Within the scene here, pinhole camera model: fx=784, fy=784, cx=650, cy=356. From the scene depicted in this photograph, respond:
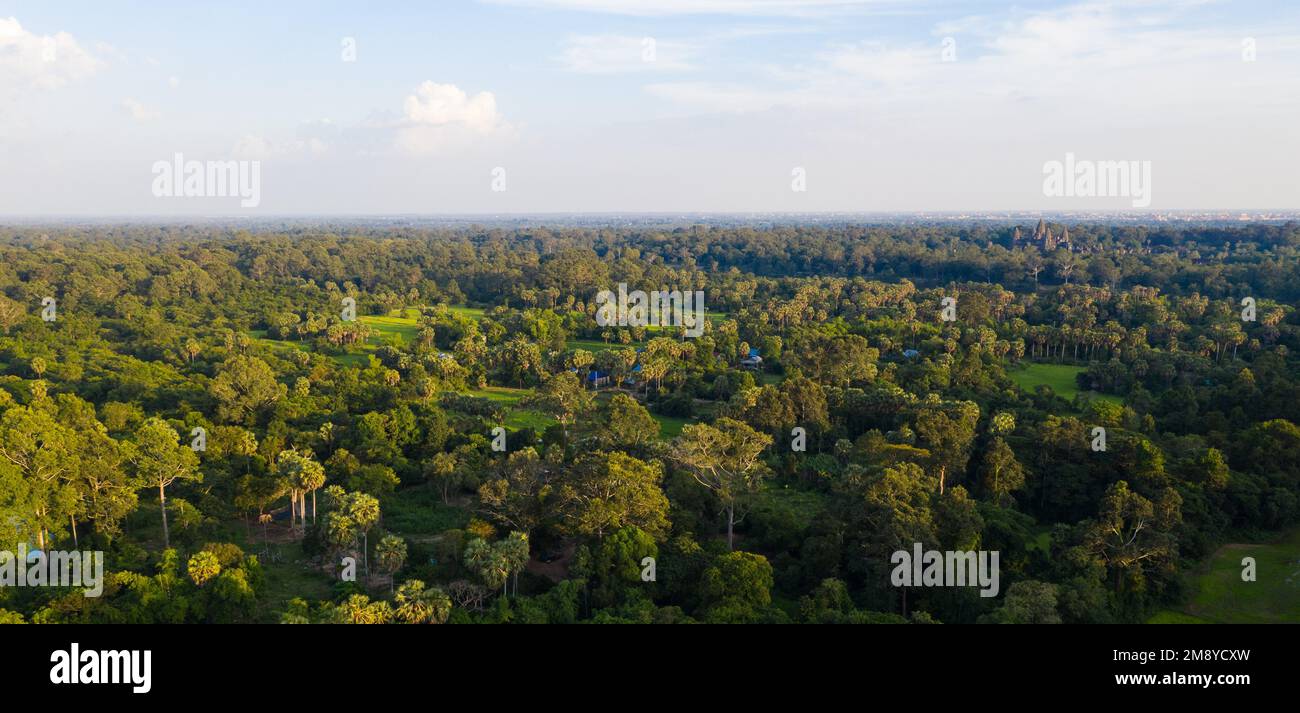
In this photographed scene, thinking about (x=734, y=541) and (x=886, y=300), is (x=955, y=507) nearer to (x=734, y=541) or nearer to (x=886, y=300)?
(x=734, y=541)

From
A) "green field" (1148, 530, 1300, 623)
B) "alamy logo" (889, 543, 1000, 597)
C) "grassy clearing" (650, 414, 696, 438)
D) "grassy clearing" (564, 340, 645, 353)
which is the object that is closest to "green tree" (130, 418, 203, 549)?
"grassy clearing" (650, 414, 696, 438)

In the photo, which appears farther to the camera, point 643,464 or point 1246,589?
point 643,464

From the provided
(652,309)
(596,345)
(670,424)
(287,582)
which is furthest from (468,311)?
(287,582)

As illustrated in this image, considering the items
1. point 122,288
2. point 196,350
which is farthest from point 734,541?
point 122,288

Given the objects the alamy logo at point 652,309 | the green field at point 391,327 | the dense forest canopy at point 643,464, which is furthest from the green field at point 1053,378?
the green field at point 391,327

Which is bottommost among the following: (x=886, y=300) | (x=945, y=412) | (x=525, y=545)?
(x=525, y=545)

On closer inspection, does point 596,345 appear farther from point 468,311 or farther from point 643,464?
point 643,464

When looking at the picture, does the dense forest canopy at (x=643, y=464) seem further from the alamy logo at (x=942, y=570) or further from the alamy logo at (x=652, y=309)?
the alamy logo at (x=652, y=309)
